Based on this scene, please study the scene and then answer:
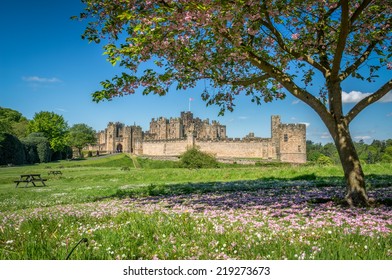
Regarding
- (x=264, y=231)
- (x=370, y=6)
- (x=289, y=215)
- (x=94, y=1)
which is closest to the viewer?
(x=264, y=231)

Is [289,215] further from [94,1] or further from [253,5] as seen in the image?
[94,1]

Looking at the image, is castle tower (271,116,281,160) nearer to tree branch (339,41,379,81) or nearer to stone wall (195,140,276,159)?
stone wall (195,140,276,159)

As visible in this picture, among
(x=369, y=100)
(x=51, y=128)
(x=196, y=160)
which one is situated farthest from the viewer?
(x=51, y=128)

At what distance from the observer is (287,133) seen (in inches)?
3580

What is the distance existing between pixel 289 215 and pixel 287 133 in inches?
3377

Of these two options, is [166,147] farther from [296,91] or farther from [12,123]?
[296,91]

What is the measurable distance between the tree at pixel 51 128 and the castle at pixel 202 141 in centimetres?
3296

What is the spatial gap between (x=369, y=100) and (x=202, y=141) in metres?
90.6

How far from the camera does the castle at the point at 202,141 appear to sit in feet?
297

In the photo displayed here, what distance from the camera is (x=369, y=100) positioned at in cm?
1064

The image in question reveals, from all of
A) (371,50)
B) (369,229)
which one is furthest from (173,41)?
(371,50)

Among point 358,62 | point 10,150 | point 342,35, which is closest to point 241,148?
point 10,150

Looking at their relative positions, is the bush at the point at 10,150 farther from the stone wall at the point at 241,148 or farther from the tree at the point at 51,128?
the stone wall at the point at 241,148

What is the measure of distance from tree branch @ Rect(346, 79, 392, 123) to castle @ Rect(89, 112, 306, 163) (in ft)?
251
